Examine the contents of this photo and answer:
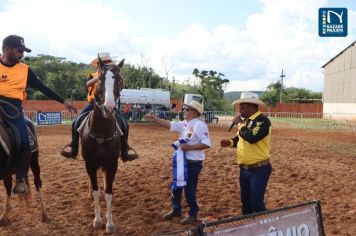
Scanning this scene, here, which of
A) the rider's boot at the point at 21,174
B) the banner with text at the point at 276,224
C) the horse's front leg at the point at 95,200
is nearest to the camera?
the banner with text at the point at 276,224

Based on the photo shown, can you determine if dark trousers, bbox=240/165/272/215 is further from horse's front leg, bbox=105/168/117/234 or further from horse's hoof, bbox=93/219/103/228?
horse's hoof, bbox=93/219/103/228

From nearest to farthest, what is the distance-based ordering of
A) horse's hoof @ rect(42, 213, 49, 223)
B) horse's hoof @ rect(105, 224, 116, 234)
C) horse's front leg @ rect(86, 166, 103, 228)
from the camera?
horse's hoof @ rect(105, 224, 116, 234) → horse's front leg @ rect(86, 166, 103, 228) → horse's hoof @ rect(42, 213, 49, 223)

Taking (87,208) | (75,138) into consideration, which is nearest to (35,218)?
(87,208)

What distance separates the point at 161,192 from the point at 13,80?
4.38m

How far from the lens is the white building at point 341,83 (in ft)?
147

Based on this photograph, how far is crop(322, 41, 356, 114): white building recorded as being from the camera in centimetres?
4493

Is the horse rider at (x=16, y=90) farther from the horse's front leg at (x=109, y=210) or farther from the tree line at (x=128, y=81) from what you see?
the tree line at (x=128, y=81)

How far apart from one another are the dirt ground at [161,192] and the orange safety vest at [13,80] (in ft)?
7.70

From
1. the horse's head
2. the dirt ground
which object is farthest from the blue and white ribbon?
the horse's head

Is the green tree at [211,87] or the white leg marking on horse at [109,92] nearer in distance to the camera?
the white leg marking on horse at [109,92]

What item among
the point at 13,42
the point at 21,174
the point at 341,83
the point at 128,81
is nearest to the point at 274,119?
the point at 341,83

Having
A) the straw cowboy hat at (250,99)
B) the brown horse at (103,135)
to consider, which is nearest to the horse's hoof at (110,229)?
the brown horse at (103,135)

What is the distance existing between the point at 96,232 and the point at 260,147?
9.72ft

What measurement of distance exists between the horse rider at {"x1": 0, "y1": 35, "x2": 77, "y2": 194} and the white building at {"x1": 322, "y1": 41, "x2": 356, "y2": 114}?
41.9 meters
